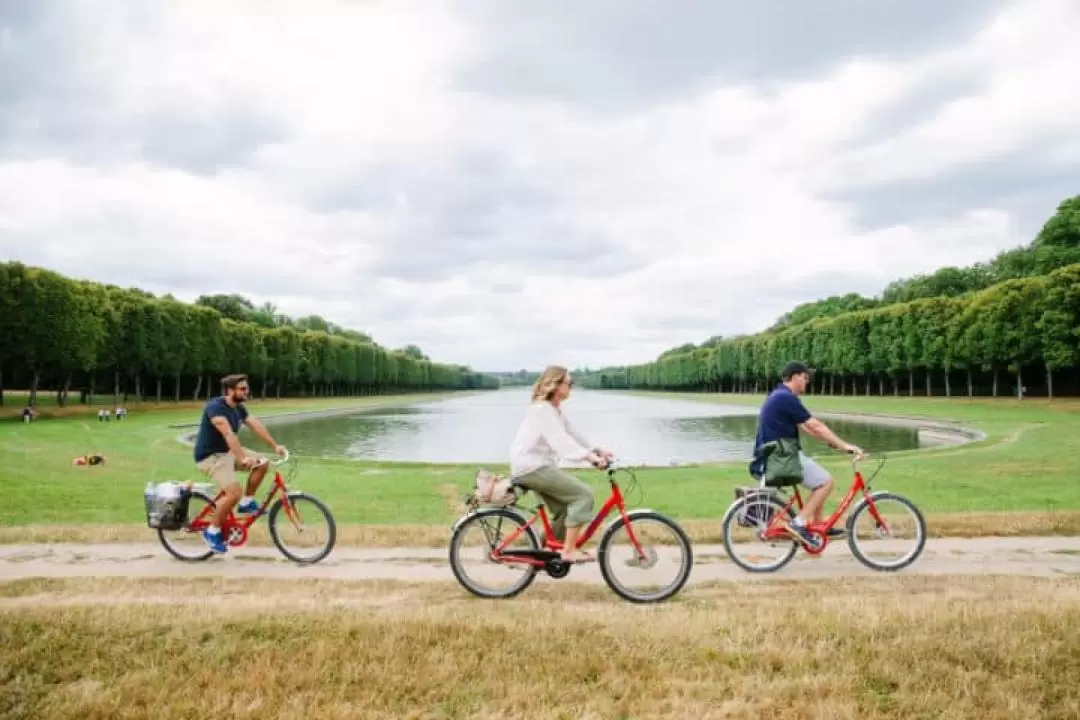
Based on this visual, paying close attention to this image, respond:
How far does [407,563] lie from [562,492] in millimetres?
2749

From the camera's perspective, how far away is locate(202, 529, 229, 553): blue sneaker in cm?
908

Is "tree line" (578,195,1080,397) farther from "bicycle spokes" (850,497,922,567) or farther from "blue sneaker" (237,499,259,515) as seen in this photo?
"blue sneaker" (237,499,259,515)

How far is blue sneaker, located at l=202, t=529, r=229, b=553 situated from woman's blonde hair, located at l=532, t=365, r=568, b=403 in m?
4.58

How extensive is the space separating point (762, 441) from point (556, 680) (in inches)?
185

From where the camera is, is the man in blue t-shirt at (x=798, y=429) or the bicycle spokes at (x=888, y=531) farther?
the bicycle spokes at (x=888, y=531)

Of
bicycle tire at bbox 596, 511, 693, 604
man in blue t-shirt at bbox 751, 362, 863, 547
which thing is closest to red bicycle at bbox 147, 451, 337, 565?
bicycle tire at bbox 596, 511, 693, 604

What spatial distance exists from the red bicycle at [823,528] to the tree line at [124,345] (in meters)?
50.2

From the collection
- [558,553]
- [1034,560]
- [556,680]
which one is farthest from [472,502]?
[1034,560]

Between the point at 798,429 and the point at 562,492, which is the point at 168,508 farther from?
the point at 798,429

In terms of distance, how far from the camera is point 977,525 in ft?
34.5

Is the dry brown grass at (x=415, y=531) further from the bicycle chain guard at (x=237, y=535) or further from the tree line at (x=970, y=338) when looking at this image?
the tree line at (x=970, y=338)

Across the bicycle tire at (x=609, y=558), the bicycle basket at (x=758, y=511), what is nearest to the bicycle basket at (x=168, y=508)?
the bicycle tire at (x=609, y=558)

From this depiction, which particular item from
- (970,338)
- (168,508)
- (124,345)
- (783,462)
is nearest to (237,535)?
(168,508)

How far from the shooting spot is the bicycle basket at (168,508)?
30.1 ft
